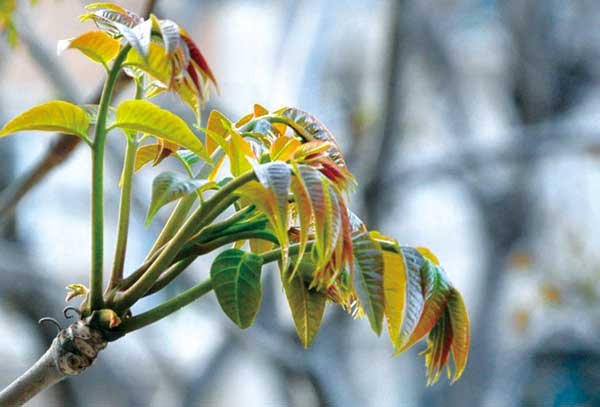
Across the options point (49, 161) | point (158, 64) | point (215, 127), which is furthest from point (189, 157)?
point (49, 161)

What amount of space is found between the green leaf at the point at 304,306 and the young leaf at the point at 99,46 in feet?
0.60

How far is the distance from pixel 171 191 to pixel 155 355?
2.28 m

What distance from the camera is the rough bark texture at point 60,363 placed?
48 centimetres

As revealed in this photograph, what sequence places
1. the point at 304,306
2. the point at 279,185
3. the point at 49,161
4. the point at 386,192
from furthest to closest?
the point at 386,192 → the point at 49,161 → the point at 304,306 → the point at 279,185

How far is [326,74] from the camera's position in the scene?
3.71 metres

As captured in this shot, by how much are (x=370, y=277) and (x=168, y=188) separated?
0.44ft

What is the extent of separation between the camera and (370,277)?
0.51m

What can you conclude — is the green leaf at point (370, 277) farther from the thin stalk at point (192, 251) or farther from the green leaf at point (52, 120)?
the green leaf at point (52, 120)

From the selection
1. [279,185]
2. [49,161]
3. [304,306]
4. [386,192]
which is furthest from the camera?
[386,192]

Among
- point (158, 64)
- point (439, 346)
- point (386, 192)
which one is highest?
point (158, 64)

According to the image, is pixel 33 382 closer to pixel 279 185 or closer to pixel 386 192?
pixel 279 185

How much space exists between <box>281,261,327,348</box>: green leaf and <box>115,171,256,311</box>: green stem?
0.27 ft

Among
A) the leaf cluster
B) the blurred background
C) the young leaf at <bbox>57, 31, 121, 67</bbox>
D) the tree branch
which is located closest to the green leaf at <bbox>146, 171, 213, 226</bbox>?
the leaf cluster

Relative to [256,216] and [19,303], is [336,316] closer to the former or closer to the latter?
[19,303]
